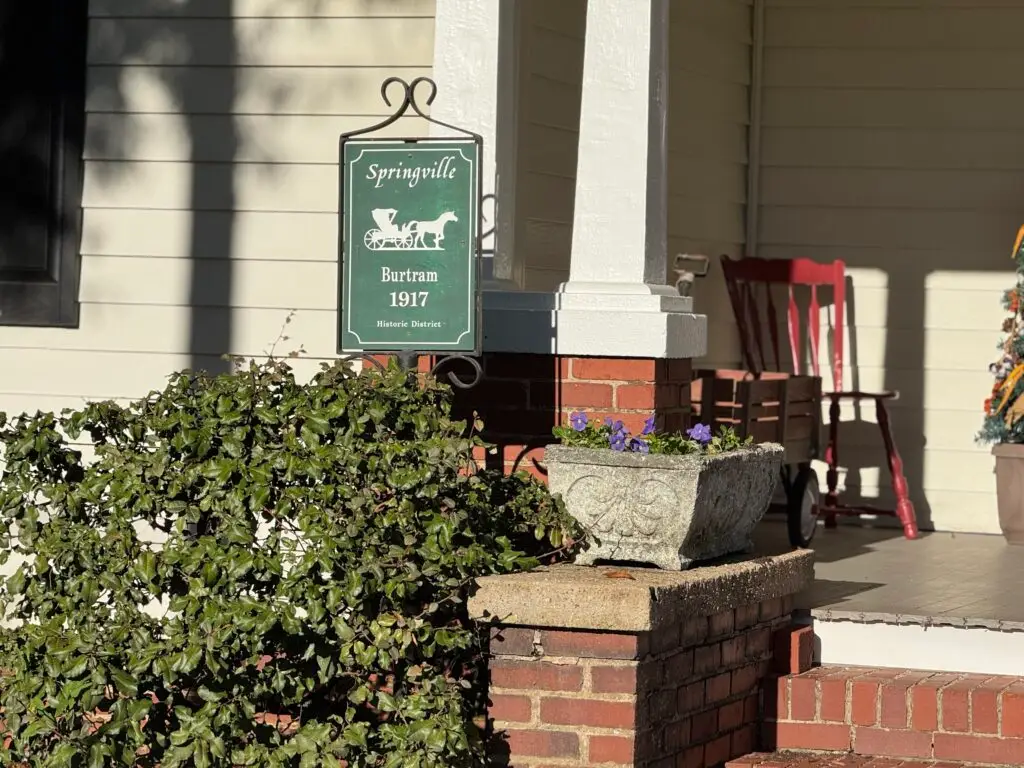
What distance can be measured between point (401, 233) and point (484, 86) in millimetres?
569

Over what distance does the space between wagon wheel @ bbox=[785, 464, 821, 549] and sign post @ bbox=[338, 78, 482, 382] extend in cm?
220

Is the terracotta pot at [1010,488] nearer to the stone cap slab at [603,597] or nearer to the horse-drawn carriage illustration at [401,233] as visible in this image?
the stone cap slab at [603,597]

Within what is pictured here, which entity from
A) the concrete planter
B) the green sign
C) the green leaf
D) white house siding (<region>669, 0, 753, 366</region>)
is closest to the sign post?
the green sign

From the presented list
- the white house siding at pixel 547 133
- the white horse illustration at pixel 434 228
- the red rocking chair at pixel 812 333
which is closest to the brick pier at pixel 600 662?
the white horse illustration at pixel 434 228

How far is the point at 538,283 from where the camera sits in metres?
5.80

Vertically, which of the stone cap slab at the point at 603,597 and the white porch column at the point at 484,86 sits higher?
the white porch column at the point at 484,86

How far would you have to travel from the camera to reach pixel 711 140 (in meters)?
7.20

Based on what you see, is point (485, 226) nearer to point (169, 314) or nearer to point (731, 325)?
point (169, 314)

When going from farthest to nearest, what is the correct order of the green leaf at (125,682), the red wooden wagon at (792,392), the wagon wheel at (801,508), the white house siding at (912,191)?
the white house siding at (912,191)
the wagon wheel at (801,508)
the red wooden wagon at (792,392)
the green leaf at (125,682)

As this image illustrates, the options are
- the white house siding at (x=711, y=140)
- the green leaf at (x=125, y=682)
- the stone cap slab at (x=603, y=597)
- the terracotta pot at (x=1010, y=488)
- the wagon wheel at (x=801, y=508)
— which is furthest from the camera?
the white house siding at (x=711, y=140)

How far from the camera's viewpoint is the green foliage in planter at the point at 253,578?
3.85 meters

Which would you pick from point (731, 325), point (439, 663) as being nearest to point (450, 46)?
point (439, 663)

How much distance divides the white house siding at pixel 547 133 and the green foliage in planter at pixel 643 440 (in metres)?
1.05

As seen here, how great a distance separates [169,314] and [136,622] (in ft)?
6.67
